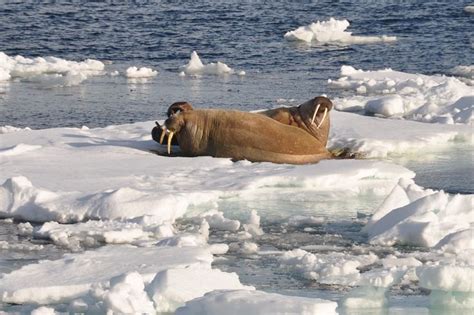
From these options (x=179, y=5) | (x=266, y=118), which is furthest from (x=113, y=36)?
(x=266, y=118)

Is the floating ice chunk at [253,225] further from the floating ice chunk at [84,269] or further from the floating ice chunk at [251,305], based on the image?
the floating ice chunk at [251,305]

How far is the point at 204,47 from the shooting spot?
23.5 m

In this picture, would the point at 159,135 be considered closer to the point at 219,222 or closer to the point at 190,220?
the point at 190,220

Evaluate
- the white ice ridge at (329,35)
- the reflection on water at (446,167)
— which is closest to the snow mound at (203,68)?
the white ice ridge at (329,35)

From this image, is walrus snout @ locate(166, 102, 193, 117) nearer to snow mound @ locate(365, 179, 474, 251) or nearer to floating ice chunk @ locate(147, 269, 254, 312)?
snow mound @ locate(365, 179, 474, 251)

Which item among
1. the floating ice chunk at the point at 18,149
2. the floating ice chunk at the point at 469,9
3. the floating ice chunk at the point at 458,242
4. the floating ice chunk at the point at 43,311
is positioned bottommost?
the floating ice chunk at the point at 43,311

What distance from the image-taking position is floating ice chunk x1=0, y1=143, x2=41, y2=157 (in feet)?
36.3

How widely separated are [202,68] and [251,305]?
14.5m

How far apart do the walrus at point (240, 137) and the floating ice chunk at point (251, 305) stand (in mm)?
4698

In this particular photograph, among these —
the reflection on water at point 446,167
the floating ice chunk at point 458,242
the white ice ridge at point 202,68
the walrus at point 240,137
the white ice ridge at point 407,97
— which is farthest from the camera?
the white ice ridge at point 202,68

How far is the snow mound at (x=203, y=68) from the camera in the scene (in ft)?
66.5

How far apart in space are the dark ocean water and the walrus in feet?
13.8

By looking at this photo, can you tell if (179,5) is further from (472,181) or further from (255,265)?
(255,265)

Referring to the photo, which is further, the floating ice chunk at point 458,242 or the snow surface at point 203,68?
the snow surface at point 203,68
